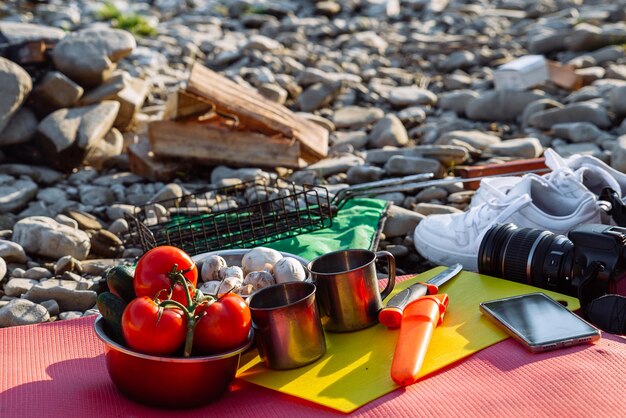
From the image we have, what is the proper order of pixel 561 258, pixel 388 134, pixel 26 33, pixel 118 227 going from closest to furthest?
pixel 561 258, pixel 118 227, pixel 26 33, pixel 388 134

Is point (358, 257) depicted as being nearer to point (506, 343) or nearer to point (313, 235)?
point (506, 343)

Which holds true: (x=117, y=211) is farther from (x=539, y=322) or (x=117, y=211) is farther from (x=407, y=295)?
(x=539, y=322)

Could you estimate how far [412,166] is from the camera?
604 cm

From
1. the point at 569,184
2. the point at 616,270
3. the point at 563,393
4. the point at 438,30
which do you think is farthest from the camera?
the point at 438,30

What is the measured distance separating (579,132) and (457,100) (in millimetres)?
1811

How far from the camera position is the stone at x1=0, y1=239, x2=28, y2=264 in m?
4.68

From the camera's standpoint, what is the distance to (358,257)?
351cm

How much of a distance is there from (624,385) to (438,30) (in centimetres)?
1116

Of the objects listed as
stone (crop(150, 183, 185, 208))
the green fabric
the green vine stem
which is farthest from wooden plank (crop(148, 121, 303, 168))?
the green vine stem

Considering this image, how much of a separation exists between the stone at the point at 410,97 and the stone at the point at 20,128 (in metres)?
3.65

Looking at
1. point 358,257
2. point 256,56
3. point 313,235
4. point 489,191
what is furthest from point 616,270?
point 256,56

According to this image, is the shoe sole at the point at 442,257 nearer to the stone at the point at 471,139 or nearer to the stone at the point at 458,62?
the stone at the point at 471,139

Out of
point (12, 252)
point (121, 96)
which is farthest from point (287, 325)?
point (121, 96)

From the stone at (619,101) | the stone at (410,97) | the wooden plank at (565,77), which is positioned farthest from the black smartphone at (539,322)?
the wooden plank at (565,77)
